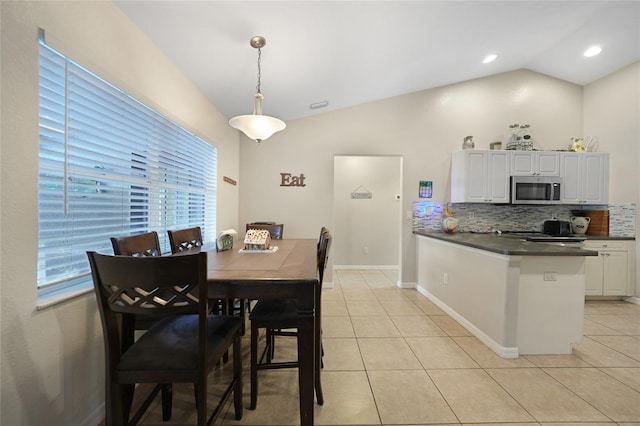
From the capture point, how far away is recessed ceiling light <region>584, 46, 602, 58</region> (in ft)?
10.9

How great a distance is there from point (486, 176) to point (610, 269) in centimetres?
205

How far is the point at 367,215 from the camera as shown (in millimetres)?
5379

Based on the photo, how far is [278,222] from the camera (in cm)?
404

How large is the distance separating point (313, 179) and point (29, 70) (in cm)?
315

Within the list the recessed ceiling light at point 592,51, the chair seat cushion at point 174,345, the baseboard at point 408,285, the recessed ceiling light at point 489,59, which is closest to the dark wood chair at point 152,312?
the chair seat cushion at point 174,345

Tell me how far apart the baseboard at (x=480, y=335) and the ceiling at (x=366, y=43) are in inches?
115

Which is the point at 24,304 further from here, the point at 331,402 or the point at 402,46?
the point at 402,46

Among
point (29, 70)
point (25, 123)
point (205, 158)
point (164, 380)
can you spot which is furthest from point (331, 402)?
point (205, 158)

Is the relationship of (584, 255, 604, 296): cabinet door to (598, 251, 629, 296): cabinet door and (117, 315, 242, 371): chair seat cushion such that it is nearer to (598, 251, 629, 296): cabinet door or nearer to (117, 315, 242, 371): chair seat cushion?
(598, 251, 629, 296): cabinet door

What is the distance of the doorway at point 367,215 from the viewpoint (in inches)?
211

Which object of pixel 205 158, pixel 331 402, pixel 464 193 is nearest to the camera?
pixel 331 402

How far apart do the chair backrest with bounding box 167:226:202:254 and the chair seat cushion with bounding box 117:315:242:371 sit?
2.19 ft

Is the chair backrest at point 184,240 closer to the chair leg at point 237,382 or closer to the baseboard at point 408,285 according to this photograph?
the chair leg at point 237,382

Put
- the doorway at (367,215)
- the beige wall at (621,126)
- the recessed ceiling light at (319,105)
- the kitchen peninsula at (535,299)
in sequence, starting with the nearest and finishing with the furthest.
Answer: the kitchen peninsula at (535,299) → the beige wall at (621,126) → the recessed ceiling light at (319,105) → the doorway at (367,215)
